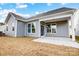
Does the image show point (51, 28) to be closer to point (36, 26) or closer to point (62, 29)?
point (62, 29)

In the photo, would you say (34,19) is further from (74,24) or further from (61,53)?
(61,53)

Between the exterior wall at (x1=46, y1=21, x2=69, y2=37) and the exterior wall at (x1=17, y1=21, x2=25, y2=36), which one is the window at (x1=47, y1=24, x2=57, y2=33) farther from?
the exterior wall at (x1=17, y1=21, x2=25, y2=36)

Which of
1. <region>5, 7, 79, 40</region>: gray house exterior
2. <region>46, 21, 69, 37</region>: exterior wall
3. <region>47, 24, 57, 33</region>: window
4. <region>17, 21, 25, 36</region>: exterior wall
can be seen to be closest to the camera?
<region>5, 7, 79, 40</region>: gray house exterior

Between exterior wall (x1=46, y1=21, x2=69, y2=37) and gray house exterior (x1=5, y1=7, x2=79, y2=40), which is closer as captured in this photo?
gray house exterior (x1=5, y1=7, x2=79, y2=40)

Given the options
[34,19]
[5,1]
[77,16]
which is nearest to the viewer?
[5,1]

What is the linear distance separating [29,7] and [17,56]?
2610 mm

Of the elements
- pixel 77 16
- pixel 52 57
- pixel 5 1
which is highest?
pixel 5 1

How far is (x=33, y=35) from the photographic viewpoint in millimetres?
11492

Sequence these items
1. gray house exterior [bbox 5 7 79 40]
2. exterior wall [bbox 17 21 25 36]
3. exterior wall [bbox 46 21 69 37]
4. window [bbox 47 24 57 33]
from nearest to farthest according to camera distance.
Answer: gray house exterior [bbox 5 7 79 40], exterior wall [bbox 46 21 69 37], exterior wall [bbox 17 21 25 36], window [bbox 47 24 57 33]

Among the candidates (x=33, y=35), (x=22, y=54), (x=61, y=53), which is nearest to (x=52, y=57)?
(x=61, y=53)

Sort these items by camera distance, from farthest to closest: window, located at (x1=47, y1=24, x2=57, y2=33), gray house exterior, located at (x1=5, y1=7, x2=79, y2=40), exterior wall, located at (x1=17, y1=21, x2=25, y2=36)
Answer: window, located at (x1=47, y1=24, x2=57, y2=33) → exterior wall, located at (x1=17, y1=21, x2=25, y2=36) → gray house exterior, located at (x1=5, y1=7, x2=79, y2=40)

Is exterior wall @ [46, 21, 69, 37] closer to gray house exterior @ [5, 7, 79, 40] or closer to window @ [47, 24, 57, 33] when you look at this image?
gray house exterior @ [5, 7, 79, 40]

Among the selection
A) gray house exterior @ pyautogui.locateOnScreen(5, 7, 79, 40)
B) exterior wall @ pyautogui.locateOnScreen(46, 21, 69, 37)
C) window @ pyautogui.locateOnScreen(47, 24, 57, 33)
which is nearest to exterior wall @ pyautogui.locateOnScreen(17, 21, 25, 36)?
gray house exterior @ pyautogui.locateOnScreen(5, 7, 79, 40)

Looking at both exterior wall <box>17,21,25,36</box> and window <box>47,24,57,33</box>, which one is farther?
window <box>47,24,57,33</box>
